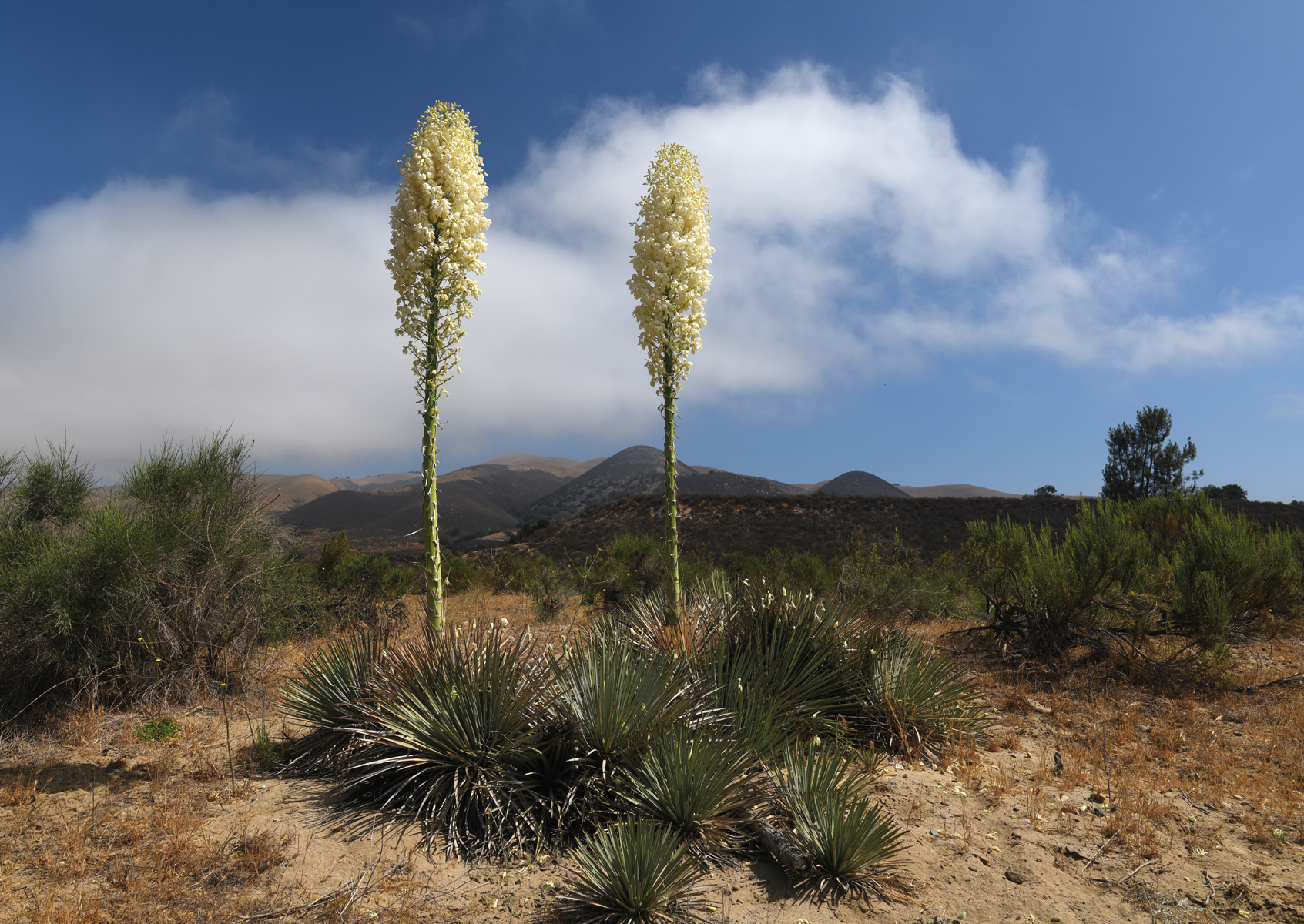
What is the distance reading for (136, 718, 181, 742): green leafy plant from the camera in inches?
205

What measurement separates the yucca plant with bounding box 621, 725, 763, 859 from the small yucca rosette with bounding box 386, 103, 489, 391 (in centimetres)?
288

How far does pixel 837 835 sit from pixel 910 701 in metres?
2.21

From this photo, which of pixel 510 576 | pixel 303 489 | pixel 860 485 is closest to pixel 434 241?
pixel 510 576

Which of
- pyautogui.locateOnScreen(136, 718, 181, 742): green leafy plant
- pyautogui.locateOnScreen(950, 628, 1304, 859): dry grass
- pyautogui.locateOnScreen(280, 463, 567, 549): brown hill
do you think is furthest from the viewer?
pyautogui.locateOnScreen(280, 463, 567, 549): brown hill

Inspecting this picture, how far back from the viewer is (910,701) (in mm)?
5441

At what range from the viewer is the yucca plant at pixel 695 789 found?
370cm

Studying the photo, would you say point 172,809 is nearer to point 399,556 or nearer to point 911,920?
point 911,920

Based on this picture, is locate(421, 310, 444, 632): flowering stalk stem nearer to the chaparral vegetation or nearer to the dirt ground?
the chaparral vegetation

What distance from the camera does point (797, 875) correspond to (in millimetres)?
3598

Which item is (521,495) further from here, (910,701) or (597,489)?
(910,701)

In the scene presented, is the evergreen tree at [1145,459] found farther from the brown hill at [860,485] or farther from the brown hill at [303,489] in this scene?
the brown hill at [303,489]

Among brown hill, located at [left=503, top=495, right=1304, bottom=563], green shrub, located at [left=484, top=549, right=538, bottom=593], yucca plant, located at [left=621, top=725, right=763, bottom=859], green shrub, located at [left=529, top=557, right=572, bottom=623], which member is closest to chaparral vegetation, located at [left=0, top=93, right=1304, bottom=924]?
yucca plant, located at [left=621, top=725, right=763, bottom=859]

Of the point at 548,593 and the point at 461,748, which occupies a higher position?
the point at 461,748

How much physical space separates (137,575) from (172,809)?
→ 8.61 feet
